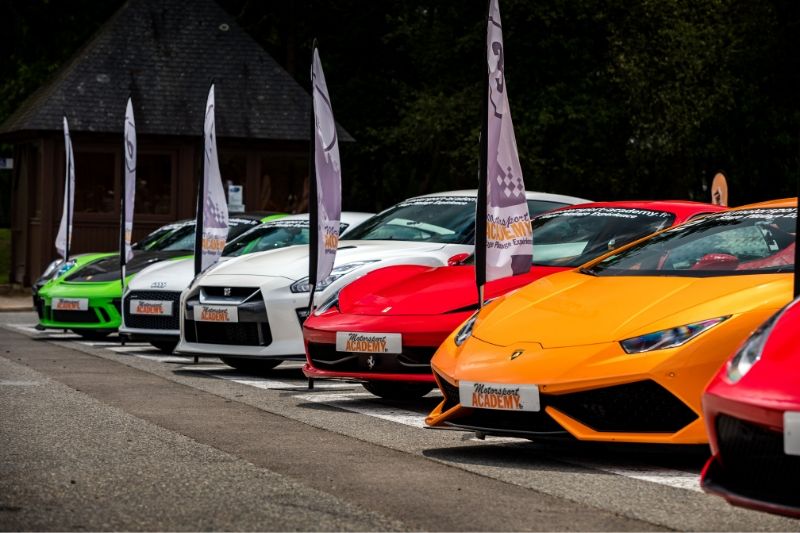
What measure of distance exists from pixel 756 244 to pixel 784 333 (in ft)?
8.66

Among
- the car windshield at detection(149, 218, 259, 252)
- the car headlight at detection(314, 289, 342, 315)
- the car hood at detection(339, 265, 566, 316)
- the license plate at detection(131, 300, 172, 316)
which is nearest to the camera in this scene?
the car hood at detection(339, 265, 566, 316)

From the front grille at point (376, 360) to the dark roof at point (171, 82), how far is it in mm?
20837

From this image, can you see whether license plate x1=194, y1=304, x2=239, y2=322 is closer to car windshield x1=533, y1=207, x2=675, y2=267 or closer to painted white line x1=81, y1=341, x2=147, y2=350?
car windshield x1=533, y1=207, x2=675, y2=267

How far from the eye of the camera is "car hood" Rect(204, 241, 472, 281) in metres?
11.7

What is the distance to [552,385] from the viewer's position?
6781mm

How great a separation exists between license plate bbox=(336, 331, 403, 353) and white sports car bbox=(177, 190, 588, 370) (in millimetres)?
1610

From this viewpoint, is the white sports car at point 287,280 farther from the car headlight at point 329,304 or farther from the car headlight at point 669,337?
the car headlight at point 669,337

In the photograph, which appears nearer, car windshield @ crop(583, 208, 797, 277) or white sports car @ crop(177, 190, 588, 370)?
car windshield @ crop(583, 208, 797, 277)

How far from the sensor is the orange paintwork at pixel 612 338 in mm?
6574

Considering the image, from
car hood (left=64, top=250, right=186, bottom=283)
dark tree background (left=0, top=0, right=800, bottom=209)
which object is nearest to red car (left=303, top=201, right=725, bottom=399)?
car hood (left=64, top=250, right=186, bottom=283)

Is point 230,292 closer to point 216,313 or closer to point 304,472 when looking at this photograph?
point 216,313

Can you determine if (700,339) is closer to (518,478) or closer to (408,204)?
(518,478)

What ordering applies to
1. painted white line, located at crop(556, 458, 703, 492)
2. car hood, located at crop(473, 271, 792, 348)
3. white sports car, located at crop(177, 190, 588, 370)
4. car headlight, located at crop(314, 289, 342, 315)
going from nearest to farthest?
1. painted white line, located at crop(556, 458, 703, 492)
2. car hood, located at crop(473, 271, 792, 348)
3. car headlight, located at crop(314, 289, 342, 315)
4. white sports car, located at crop(177, 190, 588, 370)

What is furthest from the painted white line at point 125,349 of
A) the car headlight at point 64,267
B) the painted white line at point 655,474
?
the painted white line at point 655,474
